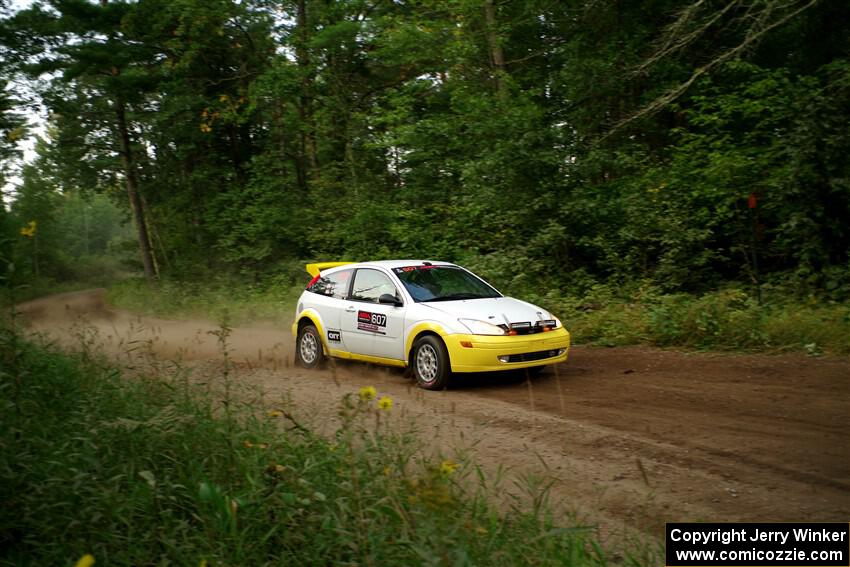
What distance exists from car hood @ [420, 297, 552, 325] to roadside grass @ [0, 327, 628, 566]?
13.1 feet

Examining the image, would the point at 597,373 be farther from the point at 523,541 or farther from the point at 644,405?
the point at 523,541

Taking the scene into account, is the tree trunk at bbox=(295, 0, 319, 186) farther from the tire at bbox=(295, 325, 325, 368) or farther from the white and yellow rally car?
the white and yellow rally car

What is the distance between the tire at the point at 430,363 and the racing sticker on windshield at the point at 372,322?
0.69 m

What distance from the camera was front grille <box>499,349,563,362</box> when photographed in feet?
29.2

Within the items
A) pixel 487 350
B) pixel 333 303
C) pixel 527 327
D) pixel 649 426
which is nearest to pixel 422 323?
pixel 487 350

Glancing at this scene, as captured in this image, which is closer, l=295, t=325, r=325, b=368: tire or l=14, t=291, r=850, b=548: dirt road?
l=14, t=291, r=850, b=548: dirt road

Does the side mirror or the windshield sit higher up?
the windshield

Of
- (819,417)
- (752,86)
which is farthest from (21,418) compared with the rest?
(752,86)

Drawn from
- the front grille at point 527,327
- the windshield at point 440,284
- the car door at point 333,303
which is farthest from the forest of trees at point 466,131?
the front grille at point 527,327

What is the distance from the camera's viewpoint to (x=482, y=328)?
889cm

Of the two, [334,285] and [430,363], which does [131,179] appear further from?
[430,363]

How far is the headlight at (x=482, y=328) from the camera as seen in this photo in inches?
349

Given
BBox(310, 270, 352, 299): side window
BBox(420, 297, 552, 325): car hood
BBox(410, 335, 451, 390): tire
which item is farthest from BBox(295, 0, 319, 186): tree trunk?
BBox(410, 335, 451, 390): tire

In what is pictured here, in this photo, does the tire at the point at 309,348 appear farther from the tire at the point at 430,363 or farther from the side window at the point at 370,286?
the tire at the point at 430,363
